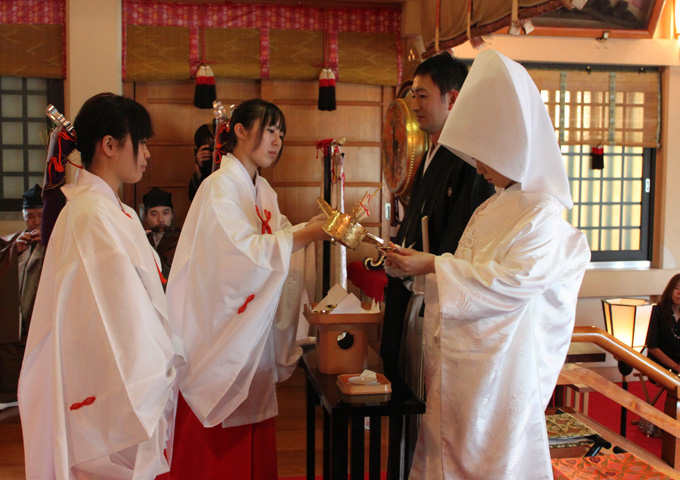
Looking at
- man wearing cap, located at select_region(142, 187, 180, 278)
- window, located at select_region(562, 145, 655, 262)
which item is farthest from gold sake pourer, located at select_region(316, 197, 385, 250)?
window, located at select_region(562, 145, 655, 262)

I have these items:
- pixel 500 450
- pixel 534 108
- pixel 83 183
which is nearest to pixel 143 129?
pixel 83 183

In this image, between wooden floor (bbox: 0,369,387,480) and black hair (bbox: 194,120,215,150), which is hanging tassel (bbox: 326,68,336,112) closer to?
black hair (bbox: 194,120,215,150)

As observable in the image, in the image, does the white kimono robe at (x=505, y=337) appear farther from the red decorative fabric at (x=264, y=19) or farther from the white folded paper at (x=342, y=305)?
the red decorative fabric at (x=264, y=19)

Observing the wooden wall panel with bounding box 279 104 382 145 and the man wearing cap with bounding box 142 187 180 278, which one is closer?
the man wearing cap with bounding box 142 187 180 278

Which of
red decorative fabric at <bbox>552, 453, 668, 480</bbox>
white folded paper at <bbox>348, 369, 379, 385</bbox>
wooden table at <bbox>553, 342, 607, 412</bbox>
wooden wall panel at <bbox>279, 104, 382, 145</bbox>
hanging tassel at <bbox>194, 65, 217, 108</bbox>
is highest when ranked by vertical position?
hanging tassel at <bbox>194, 65, 217, 108</bbox>

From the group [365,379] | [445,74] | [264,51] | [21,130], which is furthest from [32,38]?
[365,379]

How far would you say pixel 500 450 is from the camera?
1815 millimetres

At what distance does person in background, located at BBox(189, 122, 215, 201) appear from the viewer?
4926 mm

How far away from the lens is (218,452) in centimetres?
260

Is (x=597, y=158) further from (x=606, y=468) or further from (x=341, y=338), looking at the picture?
(x=341, y=338)

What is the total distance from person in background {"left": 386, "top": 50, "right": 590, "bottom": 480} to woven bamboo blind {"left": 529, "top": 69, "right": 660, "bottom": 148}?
4329 millimetres

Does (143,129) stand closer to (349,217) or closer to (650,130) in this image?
(349,217)

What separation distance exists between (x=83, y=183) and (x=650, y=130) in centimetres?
558

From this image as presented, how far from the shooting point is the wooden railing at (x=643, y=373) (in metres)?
2.58
